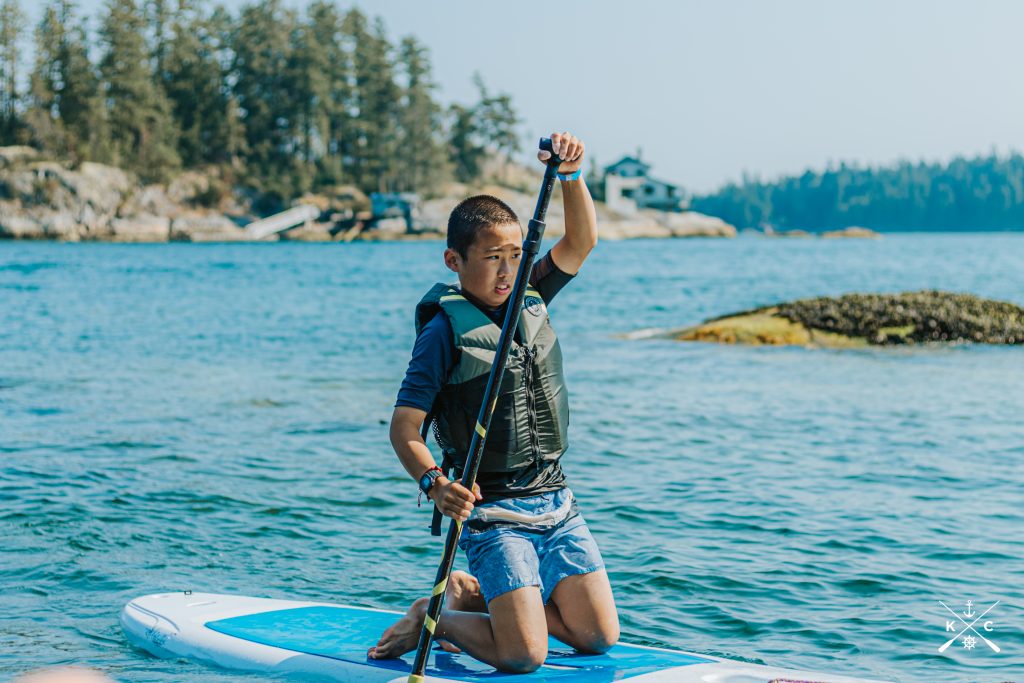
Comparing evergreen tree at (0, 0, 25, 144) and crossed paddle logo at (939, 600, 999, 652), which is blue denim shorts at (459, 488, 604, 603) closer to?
crossed paddle logo at (939, 600, 999, 652)

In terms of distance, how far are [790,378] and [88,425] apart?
8.66 m

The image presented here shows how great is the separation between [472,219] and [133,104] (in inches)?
3346

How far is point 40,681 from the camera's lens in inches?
71.2

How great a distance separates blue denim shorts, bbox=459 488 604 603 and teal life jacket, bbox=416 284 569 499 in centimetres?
8

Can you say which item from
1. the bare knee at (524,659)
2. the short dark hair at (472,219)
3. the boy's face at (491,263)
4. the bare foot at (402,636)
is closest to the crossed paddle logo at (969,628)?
the bare knee at (524,659)

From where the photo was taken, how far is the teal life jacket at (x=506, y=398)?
164 inches

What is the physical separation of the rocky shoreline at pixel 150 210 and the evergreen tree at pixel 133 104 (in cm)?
232

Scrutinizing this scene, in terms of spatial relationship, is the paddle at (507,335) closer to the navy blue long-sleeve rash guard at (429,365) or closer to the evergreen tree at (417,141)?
the navy blue long-sleeve rash guard at (429,365)

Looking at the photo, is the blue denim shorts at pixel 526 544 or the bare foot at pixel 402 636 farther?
the bare foot at pixel 402 636

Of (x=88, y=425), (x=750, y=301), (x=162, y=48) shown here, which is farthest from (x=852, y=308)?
(x=162, y=48)

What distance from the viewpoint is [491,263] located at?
4234mm

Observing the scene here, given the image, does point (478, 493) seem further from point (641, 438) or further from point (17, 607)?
point (641, 438)

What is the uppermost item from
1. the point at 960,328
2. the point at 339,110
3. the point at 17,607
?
the point at 339,110

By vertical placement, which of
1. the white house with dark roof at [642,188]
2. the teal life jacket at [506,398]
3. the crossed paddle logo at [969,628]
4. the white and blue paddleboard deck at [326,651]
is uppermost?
the white house with dark roof at [642,188]
